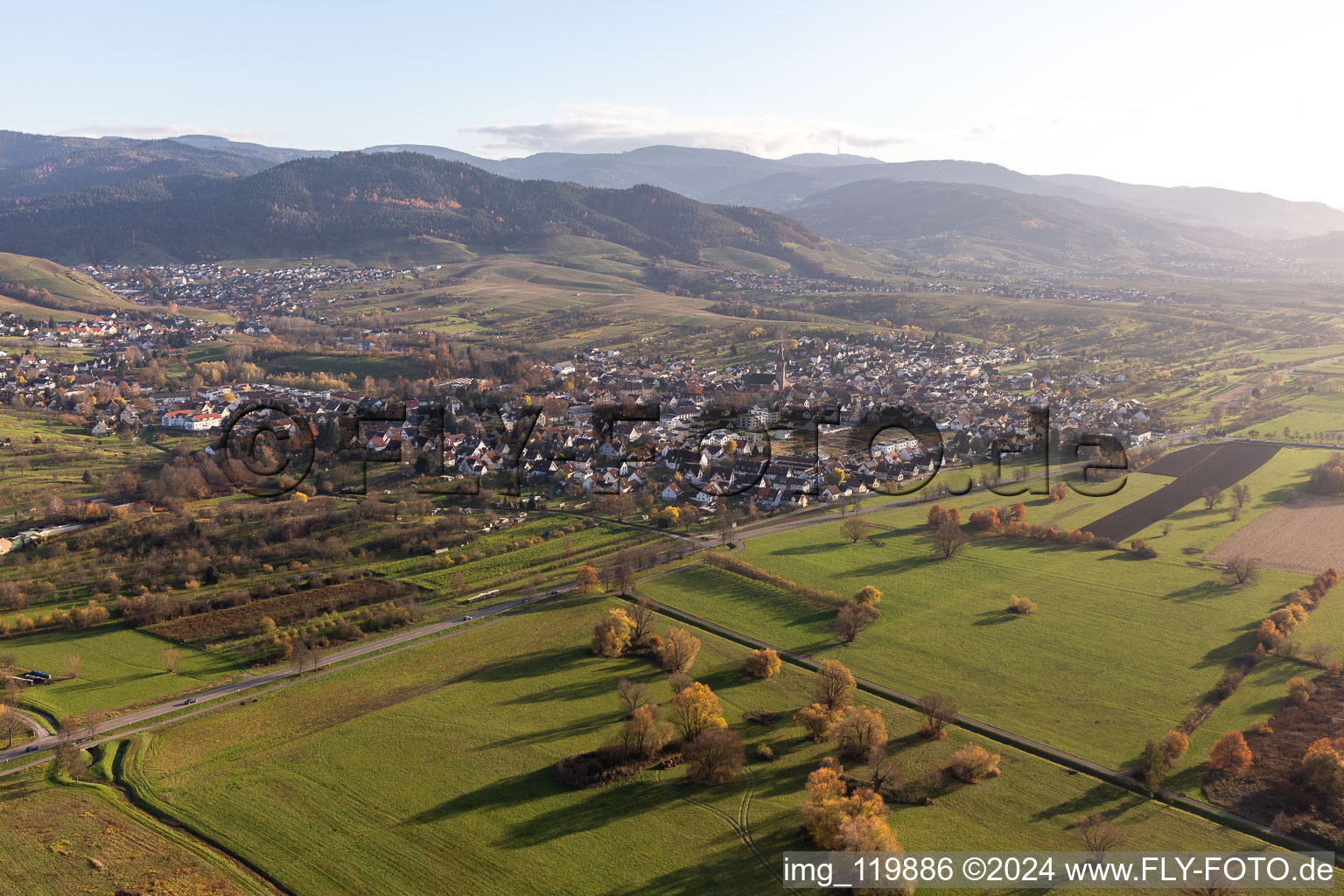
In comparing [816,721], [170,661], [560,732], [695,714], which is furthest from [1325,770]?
[170,661]

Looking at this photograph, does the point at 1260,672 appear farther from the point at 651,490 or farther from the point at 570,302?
the point at 570,302

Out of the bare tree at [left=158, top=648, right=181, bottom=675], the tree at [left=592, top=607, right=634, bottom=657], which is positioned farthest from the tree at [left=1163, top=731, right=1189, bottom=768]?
the bare tree at [left=158, top=648, right=181, bottom=675]

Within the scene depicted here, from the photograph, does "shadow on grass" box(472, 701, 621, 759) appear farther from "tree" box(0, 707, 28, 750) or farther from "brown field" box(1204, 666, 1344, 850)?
"brown field" box(1204, 666, 1344, 850)

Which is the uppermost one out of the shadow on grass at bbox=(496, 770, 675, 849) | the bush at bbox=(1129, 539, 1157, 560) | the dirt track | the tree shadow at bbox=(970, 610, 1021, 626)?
the dirt track

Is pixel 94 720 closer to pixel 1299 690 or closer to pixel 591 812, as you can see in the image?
pixel 591 812

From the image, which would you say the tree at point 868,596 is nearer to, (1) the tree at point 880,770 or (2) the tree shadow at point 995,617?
(2) the tree shadow at point 995,617

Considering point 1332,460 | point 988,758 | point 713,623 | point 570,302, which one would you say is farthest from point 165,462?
point 570,302
